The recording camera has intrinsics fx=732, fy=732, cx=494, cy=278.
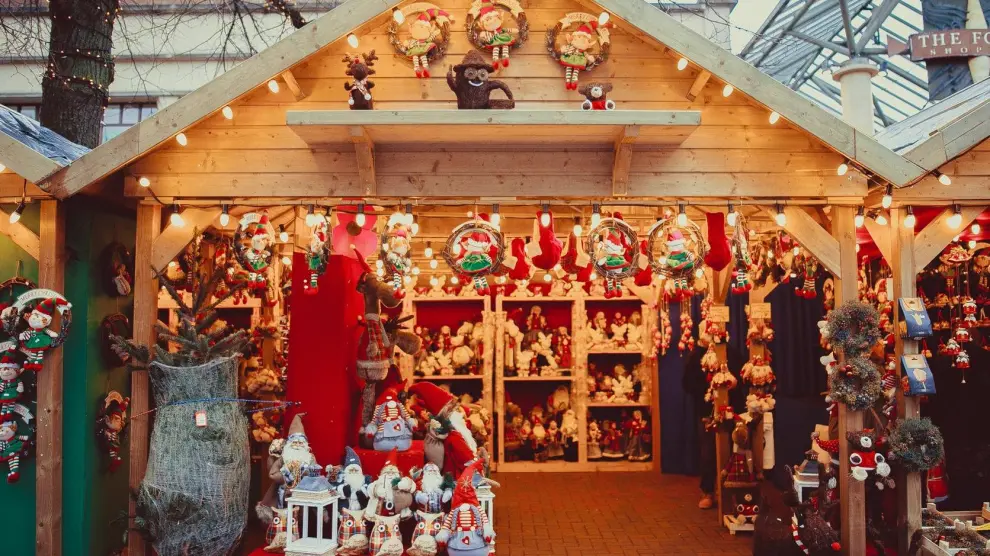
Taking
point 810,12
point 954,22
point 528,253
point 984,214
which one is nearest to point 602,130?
point 528,253

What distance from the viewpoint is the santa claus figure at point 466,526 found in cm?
421

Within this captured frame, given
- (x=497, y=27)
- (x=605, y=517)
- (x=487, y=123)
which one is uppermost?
(x=497, y=27)

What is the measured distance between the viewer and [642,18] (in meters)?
4.45

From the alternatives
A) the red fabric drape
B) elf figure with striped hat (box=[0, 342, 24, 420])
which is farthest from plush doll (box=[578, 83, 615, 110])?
elf figure with striped hat (box=[0, 342, 24, 420])

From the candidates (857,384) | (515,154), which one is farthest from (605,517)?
(515,154)

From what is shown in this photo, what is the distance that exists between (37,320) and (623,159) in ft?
12.0

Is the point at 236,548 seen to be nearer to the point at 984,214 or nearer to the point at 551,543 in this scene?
the point at 551,543

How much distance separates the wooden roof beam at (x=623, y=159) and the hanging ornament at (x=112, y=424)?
3618mm

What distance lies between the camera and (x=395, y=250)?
15.1 ft

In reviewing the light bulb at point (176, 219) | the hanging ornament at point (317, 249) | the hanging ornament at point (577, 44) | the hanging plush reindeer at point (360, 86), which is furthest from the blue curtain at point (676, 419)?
the light bulb at point (176, 219)

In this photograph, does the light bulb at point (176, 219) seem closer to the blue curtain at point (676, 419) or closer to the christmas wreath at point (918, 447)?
the christmas wreath at point (918, 447)

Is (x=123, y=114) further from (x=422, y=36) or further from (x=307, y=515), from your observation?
(x=307, y=515)

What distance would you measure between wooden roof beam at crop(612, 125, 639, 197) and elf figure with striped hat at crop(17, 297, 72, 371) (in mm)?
3475

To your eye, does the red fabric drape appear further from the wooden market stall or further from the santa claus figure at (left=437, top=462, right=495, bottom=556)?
the santa claus figure at (left=437, top=462, right=495, bottom=556)
